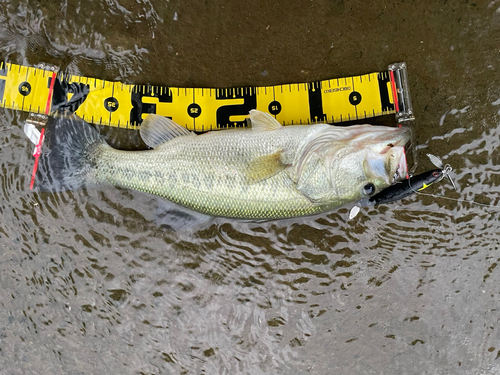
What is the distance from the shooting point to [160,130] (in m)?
2.98

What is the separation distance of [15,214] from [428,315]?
3922 mm

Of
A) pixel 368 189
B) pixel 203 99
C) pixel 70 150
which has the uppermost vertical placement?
pixel 203 99

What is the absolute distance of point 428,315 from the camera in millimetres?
3207

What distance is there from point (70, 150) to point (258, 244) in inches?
73.0

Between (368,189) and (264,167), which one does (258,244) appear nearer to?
(264,167)

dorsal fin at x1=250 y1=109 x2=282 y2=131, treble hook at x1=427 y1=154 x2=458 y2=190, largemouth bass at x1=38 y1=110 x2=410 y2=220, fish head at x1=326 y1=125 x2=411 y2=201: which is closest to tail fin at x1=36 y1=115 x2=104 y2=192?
largemouth bass at x1=38 y1=110 x2=410 y2=220

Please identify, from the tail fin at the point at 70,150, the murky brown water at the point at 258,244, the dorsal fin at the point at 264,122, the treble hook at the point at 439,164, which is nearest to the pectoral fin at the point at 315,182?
the dorsal fin at the point at 264,122

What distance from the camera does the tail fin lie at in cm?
300

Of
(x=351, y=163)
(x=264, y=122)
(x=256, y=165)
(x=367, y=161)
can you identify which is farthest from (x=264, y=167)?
(x=367, y=161)

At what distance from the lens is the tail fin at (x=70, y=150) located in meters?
3.00

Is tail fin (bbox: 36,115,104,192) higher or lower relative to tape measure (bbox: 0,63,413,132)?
lower

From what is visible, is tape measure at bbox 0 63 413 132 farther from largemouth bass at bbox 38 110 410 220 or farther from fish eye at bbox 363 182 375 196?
fish eye at bbox 363 182 375 196

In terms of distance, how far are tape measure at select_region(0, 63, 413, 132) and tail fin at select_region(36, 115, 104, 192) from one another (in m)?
0.14

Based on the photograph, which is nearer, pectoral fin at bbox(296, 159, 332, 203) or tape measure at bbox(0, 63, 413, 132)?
pectoral fin at bbox(296, 159, 332, 203)
